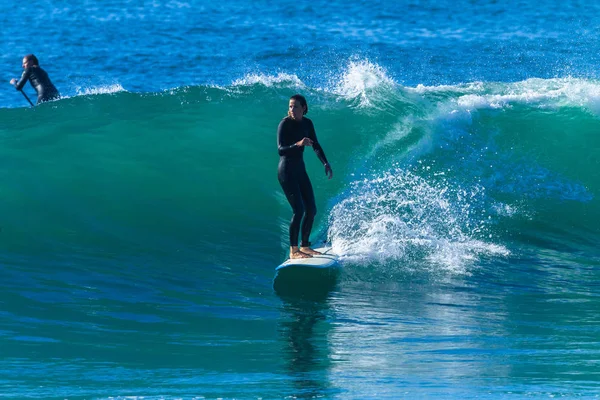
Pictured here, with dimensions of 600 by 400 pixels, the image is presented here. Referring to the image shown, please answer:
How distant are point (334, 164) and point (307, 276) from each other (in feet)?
12.2

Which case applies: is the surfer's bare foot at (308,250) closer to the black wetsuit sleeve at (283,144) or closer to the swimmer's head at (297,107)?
the black wetsuit sleeve at (283,144)

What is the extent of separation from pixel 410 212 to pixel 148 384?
5130 millimetres

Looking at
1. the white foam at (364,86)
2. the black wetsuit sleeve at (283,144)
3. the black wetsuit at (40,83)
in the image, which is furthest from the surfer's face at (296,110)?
the black wetsuit at (40,83)

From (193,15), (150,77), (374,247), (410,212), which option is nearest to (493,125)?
(410,212)

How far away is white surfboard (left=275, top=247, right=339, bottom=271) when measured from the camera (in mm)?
8429

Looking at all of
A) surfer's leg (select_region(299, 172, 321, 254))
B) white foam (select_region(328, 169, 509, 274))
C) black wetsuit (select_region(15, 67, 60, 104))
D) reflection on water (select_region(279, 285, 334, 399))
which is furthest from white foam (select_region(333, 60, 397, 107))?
Result: reflection on water (select_region(279, 285, 334, 399))

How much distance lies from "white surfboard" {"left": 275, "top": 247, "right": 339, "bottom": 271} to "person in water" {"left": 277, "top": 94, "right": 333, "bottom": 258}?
10 cm

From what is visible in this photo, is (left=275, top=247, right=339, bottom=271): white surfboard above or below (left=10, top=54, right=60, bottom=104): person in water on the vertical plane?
below

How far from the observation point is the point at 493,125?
13.3 metres

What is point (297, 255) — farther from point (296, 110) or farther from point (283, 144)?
point (296, 110)

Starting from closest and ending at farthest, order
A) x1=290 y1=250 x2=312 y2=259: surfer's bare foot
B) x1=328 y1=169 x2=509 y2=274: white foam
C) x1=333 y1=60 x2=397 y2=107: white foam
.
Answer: x1=290 y1=250 x2=312 y2=259: surfer's bare foot < x1=328 y1=169 x2=509 y2=274: white foam < x1=333 y1=60 x2=397 y2=107: white foam

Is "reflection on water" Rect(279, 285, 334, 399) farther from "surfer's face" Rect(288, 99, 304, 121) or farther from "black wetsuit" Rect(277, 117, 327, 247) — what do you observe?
"surfer's face" Rect(288, 99, 304, 121)

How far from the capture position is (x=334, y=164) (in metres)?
12.0

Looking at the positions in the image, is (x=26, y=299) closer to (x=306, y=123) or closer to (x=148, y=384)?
(x=148, y=384)
